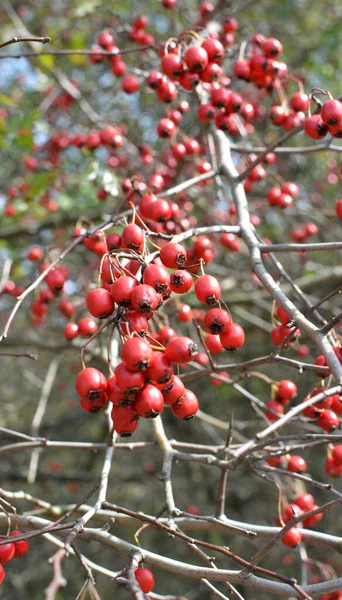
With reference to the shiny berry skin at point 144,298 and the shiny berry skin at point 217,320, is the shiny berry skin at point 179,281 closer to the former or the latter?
the shiny berry skin at point 217,320

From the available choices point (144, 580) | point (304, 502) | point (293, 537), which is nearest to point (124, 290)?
point (144, 580)

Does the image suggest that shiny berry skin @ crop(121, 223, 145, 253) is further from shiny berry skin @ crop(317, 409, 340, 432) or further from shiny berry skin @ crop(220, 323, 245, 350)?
shiny berry skin @ crop(317, 409, 340, 432)

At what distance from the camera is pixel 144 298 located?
1646mm

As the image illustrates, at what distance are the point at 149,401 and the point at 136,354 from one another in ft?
0.51

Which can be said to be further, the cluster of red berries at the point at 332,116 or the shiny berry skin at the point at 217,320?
the cluster of red berries at the point at 332,116

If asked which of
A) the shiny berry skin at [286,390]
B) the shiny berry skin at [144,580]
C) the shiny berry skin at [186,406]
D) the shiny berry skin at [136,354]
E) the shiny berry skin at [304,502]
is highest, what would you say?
the shiny berry skin at [136,354]

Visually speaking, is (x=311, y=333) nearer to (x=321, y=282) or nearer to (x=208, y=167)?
(x=208, y=167)

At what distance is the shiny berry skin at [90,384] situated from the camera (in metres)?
1.77

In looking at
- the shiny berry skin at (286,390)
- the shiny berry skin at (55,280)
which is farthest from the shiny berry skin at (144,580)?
the shiny berry skin at (55,280)

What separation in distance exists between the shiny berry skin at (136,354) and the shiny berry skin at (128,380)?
21 mm

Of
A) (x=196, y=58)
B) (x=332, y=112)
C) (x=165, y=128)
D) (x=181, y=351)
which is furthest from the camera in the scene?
(x=165, y=128)

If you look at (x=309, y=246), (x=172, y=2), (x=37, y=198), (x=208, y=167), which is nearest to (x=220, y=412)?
(x=37, y=198)

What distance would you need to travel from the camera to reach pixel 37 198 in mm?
5574

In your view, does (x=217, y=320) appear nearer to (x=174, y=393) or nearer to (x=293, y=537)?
(x=174, y=393)
